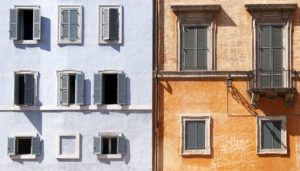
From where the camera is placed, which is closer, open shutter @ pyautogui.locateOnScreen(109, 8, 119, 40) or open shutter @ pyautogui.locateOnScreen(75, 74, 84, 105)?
open shutter @ pyautogui.locateOnScreen(75, 74, 84, 105)

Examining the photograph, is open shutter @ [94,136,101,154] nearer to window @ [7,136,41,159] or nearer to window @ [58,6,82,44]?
window @ [7,136,41,159]

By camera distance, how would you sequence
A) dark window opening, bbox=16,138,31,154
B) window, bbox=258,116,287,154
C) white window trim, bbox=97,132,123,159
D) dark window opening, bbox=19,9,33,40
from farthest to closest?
dark window opening, bbox=19,9,33,40
dark window opening, bbox=16,138,31,154
white window trim, bbox=97,132,123,159
window, bbox=258,116,287,154

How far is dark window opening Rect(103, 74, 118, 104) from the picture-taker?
39.8 meters

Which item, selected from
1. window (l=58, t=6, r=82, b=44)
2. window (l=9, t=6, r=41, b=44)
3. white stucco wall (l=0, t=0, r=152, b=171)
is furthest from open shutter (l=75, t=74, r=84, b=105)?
window (l=9, t=6, r=41, b=44)

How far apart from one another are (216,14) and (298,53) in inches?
191

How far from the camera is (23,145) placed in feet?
131

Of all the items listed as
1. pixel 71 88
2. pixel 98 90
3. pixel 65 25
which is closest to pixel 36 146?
pixel 71 88

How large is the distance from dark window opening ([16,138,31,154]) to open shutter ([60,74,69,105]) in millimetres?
2814

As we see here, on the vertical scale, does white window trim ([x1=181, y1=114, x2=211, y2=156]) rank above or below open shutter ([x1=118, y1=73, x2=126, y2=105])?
below

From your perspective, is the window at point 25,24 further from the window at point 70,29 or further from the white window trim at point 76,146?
the white window trim at point 76,146

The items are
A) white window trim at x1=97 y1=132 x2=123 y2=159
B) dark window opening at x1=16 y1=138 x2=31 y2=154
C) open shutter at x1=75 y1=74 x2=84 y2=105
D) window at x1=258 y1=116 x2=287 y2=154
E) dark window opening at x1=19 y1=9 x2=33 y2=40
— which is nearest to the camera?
window at x1=258 y1=116 x2=287 y2=154

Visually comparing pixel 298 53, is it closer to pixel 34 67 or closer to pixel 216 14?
pixel 216 14

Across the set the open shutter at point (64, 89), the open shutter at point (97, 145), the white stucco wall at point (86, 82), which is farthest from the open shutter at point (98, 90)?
the open shutter at point (97, 145)

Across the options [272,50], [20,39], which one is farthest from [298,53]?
[20,39]
